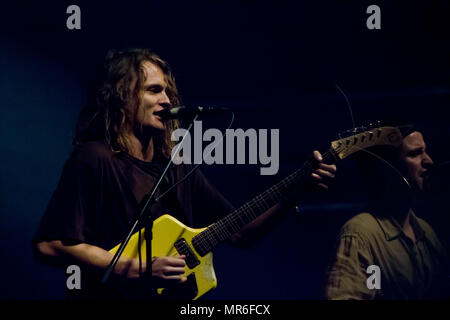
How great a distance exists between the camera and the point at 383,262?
2.34 m

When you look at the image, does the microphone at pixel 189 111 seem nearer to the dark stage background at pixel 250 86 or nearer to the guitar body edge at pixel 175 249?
the guitar body edge at pixel 175 249

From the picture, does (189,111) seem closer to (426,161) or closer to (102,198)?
(102,198)

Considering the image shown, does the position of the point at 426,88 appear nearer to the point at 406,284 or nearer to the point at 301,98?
the point at 301,98

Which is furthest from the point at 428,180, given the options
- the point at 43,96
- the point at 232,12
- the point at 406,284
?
the point at 43,96

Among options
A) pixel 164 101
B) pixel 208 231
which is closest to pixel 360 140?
pixel 208 231

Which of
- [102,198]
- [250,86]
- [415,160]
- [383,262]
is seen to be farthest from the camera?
[250,86]

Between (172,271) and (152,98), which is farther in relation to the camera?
(152,98)

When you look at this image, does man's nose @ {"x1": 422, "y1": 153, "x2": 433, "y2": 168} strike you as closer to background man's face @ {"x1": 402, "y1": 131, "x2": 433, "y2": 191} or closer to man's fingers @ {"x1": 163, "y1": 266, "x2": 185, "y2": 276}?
background man's face @ {"x1": 402, "y1": 131, "x2": 433, "y2": 191}

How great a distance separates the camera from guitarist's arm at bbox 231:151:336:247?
87.7 inches

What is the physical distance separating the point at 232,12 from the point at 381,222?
1.55m

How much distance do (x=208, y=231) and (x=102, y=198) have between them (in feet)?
1.71

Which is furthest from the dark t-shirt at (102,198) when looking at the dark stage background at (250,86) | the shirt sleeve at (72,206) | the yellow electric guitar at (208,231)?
the dark stage background at (250,86)

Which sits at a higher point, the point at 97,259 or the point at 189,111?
the point at 189,111

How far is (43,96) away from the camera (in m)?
3.21
